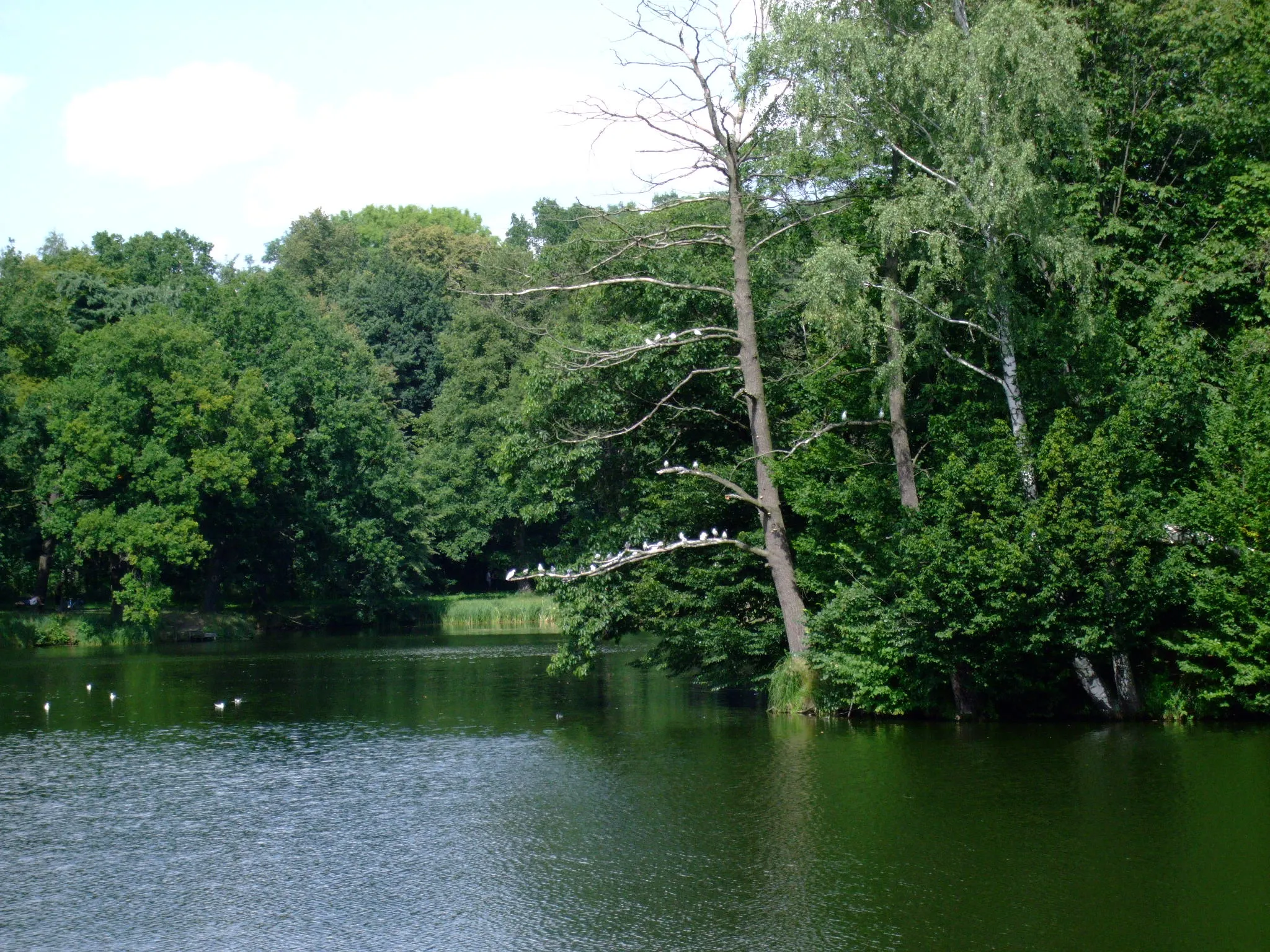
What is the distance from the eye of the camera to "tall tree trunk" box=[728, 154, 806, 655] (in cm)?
2225

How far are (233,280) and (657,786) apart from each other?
51462 millimetres

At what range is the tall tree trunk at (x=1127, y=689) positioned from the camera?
765 inches

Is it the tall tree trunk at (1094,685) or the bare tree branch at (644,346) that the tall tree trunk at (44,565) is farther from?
the tall tree trunk at (1094,685)

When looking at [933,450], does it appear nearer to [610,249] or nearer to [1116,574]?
→ [1116,574]

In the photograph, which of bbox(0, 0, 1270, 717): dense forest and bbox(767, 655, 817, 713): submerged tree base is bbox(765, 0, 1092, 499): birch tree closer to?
bbox(0, 0, 1270, 717): dense forest

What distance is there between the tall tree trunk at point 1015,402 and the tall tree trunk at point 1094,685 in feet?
9.27

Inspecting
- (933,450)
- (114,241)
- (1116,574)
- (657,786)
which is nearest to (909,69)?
(933,450)

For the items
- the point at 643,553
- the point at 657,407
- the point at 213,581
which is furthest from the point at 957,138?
the point at 213,581

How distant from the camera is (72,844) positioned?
522 inches

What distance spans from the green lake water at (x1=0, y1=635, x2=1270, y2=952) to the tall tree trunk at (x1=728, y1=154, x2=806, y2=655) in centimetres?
213

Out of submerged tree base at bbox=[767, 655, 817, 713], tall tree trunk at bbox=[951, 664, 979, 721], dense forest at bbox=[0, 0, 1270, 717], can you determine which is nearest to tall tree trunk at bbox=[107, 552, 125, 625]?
dense forest at bbox=[0, 0, 1270, 717]

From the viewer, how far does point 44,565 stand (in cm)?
5075

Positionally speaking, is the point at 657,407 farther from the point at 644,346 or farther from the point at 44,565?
the point at 44,565

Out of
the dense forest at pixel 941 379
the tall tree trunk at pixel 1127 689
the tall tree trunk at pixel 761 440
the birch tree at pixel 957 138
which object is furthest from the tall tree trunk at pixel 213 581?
the tall tree trunk at pixel 1127 689
